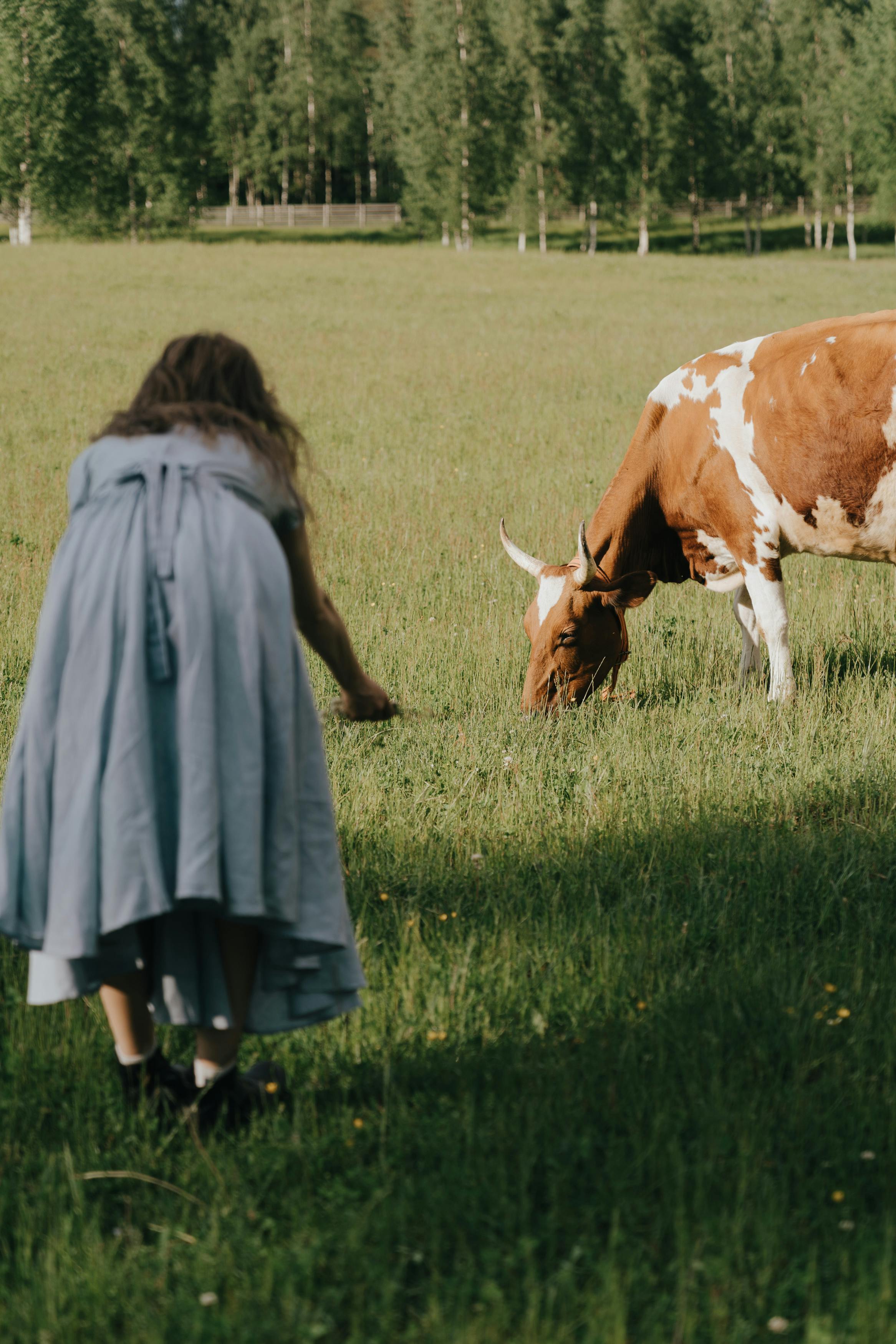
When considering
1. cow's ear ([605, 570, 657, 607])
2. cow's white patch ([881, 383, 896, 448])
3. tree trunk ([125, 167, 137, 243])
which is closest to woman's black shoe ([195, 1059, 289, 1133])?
cow's ear ([605, 570, 657, 607])

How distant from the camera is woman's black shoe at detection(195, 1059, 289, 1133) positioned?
9.43 ft

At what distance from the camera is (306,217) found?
70938 mm

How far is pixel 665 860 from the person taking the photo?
4.39 m

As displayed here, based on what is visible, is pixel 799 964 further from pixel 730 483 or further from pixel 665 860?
pixel 730 483

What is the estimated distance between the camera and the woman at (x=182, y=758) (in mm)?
2527

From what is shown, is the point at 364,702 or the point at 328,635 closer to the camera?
the point at 328,635

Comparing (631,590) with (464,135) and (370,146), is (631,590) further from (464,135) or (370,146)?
(370,146)

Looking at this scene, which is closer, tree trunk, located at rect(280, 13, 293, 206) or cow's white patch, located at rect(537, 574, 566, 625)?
cow's white patch, located at rect(537, 574, 566, 625)

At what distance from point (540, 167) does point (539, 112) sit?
235cm

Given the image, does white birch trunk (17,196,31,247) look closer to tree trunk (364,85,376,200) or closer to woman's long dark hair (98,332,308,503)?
tree trunk (364,85,376,200)

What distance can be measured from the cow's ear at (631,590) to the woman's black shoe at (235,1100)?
3769 mm

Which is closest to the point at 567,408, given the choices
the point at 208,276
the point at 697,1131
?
the point at 697,1131

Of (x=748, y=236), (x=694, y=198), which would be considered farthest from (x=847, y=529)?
(x=694, y=198)

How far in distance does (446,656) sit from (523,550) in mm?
2308
